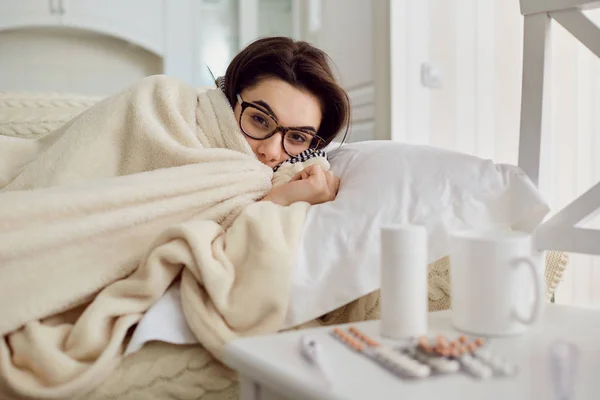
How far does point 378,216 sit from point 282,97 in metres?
0.41

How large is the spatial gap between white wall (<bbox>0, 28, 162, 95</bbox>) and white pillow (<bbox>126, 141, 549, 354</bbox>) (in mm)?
2263

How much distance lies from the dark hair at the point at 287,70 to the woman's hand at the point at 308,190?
0.25 meters

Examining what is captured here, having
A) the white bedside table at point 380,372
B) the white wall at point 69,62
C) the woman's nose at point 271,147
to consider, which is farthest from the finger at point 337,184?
the white wall at point 69,62

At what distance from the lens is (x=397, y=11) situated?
202cm

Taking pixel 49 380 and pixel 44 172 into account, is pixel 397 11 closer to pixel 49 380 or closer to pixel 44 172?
pixel 44 172

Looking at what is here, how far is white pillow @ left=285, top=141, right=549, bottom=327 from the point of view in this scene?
725 mm

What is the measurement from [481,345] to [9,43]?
2758 mm

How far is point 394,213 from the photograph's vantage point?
0.80 metres

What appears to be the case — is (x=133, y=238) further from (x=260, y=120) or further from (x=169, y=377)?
(x=260, y=120)

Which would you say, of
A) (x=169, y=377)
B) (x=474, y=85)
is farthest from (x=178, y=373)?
(x=474, y=85)

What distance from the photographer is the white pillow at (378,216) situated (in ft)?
2.33

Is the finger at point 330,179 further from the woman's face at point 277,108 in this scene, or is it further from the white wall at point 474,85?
the white wall at point 474,85

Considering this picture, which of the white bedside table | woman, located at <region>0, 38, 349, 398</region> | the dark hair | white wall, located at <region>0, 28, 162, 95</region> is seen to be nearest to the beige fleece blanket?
woman, located at <region>0, 38, 349, 398</region>

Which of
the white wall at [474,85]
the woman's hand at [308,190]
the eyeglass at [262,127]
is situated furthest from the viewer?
the white wall at [474,85]
